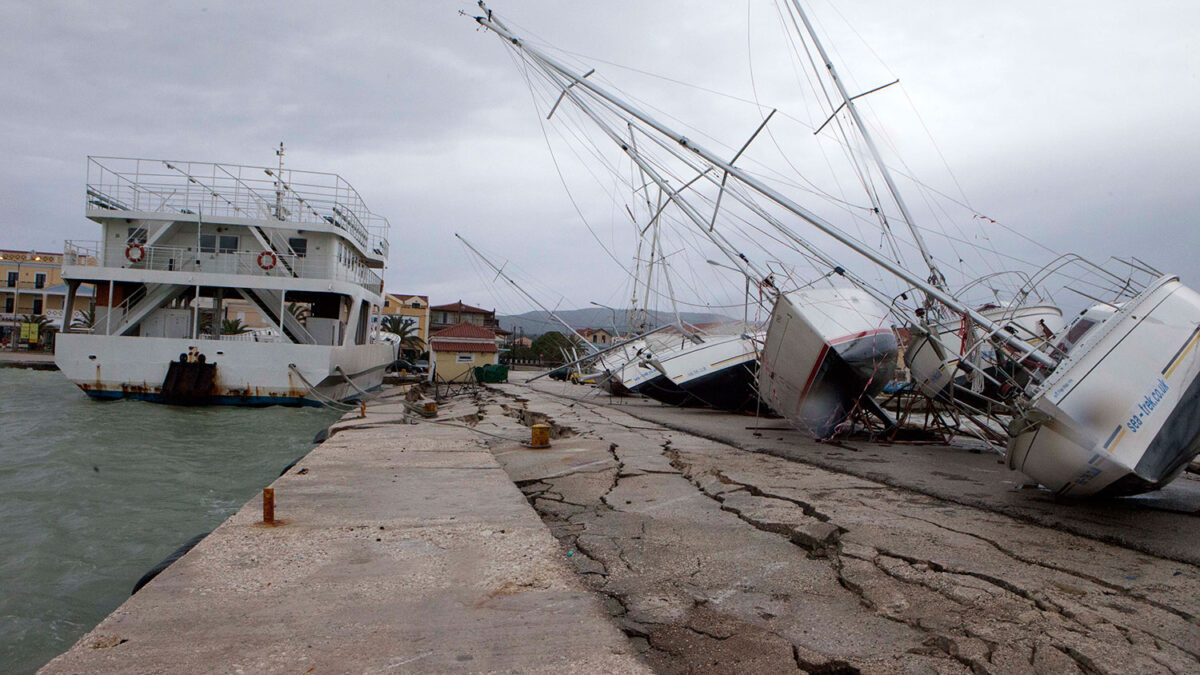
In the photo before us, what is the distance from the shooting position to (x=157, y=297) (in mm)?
19109

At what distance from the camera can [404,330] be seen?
52.7 metres

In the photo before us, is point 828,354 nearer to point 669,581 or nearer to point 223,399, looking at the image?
point 669,581

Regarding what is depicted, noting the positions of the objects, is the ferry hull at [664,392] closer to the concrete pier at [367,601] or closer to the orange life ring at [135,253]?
the concrete pier at [367,601]

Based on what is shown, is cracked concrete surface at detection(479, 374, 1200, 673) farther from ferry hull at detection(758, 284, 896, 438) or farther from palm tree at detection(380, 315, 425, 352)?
palm tree at detection(380, 315, 425, 352)

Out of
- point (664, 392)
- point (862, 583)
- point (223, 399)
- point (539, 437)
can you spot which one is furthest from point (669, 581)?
point (223, 399)

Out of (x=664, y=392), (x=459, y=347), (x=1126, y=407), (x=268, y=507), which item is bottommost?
(x=664, y=392)

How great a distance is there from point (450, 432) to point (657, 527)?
19.4 ft

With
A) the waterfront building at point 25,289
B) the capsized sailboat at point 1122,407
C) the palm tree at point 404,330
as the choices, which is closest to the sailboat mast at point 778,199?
the capsized sailboat at point 1122,407

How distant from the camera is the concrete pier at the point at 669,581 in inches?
109

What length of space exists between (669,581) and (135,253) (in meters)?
20.5

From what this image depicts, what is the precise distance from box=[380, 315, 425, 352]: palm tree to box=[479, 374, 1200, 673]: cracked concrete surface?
46824 millimetres

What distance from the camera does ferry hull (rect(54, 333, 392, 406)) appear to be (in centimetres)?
1720

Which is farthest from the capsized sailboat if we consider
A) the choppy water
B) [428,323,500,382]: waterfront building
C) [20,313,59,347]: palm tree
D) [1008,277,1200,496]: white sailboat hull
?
[20,313,59,347]: palm tree

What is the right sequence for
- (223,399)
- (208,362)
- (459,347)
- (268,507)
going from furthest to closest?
(459,347) → (223,399) → (208,362) → (268,507)
